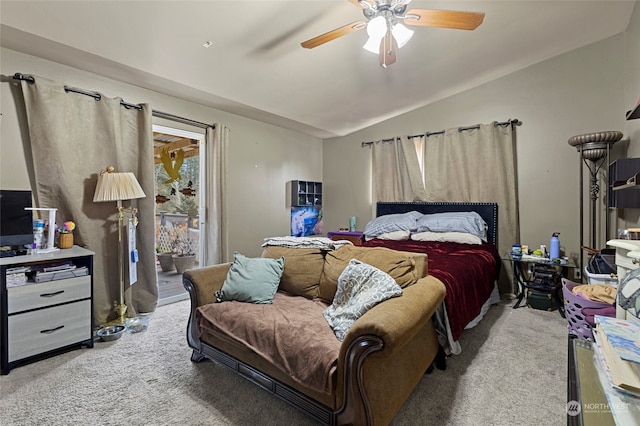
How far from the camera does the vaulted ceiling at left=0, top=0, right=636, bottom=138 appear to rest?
7.12 feet

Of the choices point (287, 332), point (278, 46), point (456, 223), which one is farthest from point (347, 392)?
point (456, 223)

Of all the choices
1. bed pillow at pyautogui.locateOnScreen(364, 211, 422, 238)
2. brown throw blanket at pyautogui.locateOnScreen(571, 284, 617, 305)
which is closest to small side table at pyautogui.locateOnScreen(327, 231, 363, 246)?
bed pillow at pyautogui.locateOnScreen(364, 211, 422, 238)

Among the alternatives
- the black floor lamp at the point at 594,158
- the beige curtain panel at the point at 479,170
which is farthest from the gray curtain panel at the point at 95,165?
the black floor lamp at the point at 594,158

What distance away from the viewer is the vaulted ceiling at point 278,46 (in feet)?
A: 7.12

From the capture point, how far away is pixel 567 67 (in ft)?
11.2

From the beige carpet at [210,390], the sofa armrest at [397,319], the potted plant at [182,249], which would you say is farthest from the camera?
the potted plant at [182,249]

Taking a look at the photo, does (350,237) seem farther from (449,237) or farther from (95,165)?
(95,165)

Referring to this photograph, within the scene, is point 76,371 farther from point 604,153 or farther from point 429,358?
point 604,153

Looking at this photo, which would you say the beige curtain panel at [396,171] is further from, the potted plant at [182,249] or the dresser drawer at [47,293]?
the dresser drawer at [47,293]

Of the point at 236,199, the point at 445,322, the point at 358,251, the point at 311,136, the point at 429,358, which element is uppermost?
the point at 311,136

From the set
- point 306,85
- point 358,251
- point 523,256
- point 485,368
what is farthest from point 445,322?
point 306,85

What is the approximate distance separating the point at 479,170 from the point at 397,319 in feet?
11.2

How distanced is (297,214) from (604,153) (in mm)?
4041

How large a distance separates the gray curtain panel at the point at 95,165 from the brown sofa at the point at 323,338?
1.39 m
